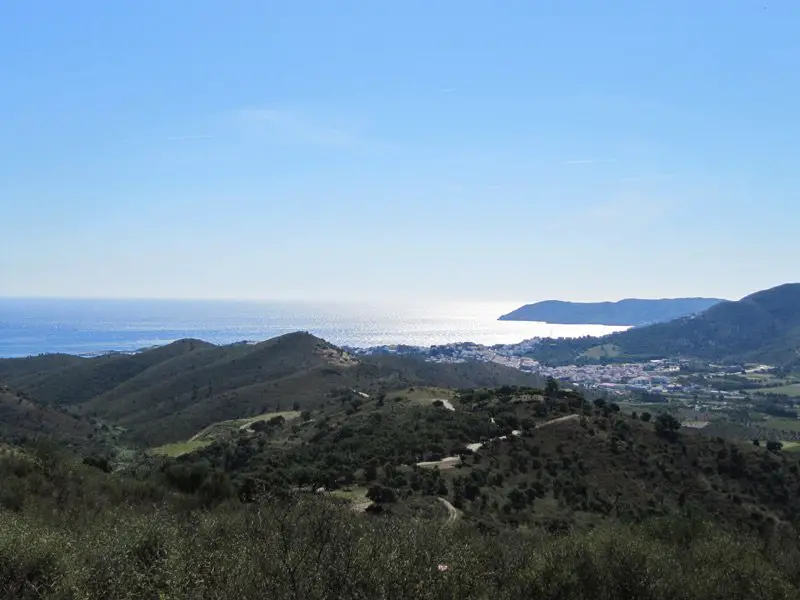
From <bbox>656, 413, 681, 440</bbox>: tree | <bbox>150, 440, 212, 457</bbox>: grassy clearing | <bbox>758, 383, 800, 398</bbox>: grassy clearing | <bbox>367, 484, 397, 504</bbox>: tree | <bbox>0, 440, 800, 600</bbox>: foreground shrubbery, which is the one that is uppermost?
<bbox>0, 440, 800, 600</bbox>: foreground shrubbery

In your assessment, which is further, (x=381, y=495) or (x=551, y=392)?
(x=551, y=392)

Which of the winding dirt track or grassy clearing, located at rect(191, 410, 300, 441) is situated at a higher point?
the winding dirt track

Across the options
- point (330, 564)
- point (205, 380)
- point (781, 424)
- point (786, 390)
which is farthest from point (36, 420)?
point (786, 390)

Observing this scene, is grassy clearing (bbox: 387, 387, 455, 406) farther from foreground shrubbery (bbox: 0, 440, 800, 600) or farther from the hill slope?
foreground shrubbery (bbox: 0, 440, 800, 600)

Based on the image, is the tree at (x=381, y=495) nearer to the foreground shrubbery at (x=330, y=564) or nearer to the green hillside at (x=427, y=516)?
the green hillside at (x=427, y=516)

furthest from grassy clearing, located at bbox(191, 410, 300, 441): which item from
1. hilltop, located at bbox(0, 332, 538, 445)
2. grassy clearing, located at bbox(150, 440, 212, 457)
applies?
hilltop, located at bbox(0, 332, 538, 445)

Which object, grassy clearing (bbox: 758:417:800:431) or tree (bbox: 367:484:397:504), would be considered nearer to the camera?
tree (bbox: 367:484:397:504)

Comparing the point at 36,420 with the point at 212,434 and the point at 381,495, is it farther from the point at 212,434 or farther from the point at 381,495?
the point at 381,495
